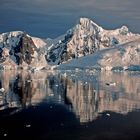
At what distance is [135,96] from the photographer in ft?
320

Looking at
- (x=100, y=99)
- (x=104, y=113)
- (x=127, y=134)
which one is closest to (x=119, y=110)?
(x=104, y=113)

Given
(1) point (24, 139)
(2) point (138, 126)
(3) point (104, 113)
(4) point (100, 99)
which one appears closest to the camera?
(1) point (24, 139)

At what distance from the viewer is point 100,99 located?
90312 mm

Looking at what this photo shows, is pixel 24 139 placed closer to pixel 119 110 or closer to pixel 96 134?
pixel 96 134

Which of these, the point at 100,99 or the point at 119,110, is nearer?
the point at 119,110

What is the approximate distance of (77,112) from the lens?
72562mm

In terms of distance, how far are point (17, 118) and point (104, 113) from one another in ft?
49.6

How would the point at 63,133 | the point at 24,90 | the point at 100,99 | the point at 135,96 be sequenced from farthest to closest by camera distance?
1. the point at 24,90
2. the point at 135,96
3. the point at 100,99
4. the point at 63,133

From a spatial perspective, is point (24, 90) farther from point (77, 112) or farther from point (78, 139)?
point (78, 139)

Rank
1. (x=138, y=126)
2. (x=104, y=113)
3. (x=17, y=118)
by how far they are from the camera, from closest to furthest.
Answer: (x=138, y=126), (x=17, y=118), (x=104, y=113)

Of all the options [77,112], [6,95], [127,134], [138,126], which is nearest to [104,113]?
[77,112]

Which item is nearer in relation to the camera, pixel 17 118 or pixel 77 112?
pixel 17 118

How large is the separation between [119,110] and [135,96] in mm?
22665

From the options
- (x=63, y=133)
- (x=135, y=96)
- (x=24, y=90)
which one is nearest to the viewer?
(x=63, y=133)
